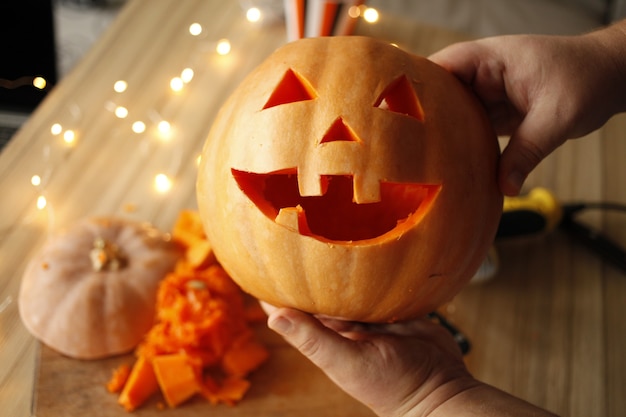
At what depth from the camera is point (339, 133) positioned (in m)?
0.75

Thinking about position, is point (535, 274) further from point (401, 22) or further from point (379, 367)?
point (401, 22)

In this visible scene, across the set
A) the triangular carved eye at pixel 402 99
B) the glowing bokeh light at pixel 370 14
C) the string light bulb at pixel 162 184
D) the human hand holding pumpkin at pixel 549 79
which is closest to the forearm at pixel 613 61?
the human hand holding pumpkin at pixel 549 79

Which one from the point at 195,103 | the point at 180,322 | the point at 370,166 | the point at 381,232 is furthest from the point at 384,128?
the point at 195,103

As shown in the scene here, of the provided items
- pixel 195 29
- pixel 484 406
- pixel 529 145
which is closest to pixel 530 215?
pixel 529 145

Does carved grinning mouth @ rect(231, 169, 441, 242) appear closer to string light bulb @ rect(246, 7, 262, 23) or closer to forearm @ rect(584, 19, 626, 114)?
forearm @ rect(584, 19, 626, 114)

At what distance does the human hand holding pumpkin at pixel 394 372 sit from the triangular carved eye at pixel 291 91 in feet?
0.96

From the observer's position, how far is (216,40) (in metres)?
1.68

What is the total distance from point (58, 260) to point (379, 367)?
64 centimetres

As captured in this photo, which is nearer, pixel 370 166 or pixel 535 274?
pixel 370 166

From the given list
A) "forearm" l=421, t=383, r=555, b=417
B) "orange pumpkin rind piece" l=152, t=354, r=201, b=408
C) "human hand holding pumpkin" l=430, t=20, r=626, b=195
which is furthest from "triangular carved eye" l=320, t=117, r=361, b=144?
"orange pumpkin rind piece" l=152, t=354, r=201, b=408

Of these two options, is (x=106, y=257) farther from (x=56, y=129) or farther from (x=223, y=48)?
(x=223, y=48)

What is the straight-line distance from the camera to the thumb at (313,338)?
812 mm

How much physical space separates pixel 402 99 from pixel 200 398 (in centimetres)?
64

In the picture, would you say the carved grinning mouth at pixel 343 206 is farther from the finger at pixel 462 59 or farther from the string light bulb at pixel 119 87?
the string light bulb at pixel 119 87
